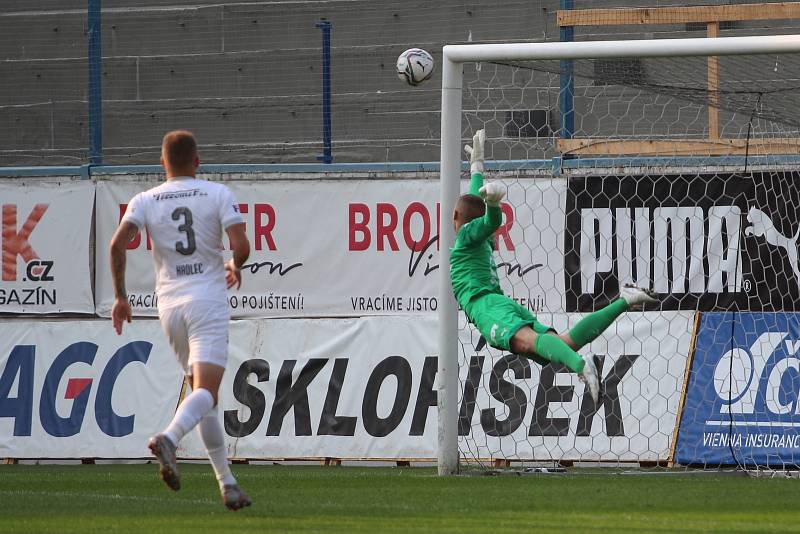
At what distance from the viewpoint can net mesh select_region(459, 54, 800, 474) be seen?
1138 centimetres

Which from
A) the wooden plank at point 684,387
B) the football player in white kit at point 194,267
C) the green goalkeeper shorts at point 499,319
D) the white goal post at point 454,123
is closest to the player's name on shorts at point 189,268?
the football player in white kit at point 194,267

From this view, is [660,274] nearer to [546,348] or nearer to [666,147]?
[666,147]

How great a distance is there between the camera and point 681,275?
12781 millimetres

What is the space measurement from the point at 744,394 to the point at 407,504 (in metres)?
4.61

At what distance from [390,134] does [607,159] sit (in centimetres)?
376

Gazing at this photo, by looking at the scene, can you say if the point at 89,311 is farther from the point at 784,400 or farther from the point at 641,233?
the point at 784,400

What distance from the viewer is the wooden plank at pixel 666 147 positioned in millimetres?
12523

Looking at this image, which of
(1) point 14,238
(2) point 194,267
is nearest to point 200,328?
(2) point 194,267

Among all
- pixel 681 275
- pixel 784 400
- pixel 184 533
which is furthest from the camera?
pixel 681 275

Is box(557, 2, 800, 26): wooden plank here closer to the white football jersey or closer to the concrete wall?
the concrete wall

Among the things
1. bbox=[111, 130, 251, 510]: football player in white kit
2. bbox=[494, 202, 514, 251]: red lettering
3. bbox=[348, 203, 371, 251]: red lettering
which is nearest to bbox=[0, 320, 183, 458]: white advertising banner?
bbox=[348, 203, 371, 251]: red lettering

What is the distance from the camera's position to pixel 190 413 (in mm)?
6844

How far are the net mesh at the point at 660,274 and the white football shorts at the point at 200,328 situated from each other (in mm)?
4835

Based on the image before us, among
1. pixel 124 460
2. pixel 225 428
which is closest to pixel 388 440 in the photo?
pixel 225 428
